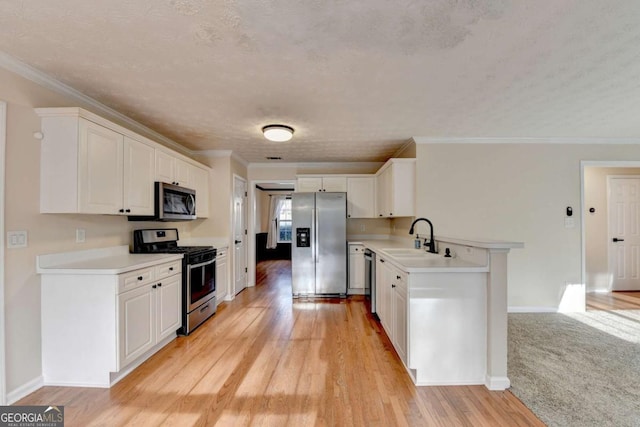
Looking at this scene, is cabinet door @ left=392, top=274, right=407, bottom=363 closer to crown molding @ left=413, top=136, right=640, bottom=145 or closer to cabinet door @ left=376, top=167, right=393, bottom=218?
cabinet door @ left=376, top=167, right=393, bottom=218

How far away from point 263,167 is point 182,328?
3.22 m

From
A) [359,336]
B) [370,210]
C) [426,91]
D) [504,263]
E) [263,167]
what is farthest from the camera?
[263,167]

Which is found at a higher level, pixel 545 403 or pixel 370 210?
pixel 370 210

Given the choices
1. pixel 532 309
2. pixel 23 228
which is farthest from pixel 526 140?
pixel 23 228

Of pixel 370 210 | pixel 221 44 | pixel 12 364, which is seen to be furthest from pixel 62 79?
pixel 370 210

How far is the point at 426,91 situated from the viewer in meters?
2.45

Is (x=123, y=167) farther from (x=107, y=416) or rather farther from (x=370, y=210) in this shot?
(x=370, y=210)

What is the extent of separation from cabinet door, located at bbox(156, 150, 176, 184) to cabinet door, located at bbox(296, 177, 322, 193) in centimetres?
218

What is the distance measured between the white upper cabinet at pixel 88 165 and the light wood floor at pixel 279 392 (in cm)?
140

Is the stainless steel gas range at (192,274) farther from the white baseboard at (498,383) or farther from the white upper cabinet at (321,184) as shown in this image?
the white baseboard at (498,383)

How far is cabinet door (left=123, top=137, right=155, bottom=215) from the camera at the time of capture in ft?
8.71

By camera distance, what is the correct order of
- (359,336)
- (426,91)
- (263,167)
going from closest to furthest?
1. (426,91)
2. (359,336)
3. (263,167)

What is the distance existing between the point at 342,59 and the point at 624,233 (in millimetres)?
6024

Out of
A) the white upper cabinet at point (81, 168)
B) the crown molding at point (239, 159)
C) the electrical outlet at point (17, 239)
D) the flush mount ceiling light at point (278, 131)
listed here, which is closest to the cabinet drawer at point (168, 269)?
the white upper cabinet at point (81, 168)
